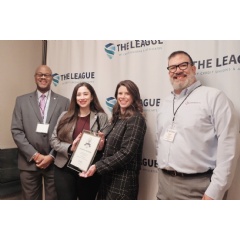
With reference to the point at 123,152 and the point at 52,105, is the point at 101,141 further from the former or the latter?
the point at 52,105

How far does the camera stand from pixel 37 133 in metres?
2.15

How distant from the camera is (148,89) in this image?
2.08 metres

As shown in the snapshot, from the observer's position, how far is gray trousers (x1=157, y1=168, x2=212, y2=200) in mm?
1483

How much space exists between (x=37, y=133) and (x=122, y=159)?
35.3 inches

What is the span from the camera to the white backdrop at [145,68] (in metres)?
1.69

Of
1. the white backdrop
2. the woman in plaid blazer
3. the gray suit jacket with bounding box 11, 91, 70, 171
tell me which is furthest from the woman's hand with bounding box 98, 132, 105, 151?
Result: the gray suit jacket with bounding box 11, 91, 70, 171

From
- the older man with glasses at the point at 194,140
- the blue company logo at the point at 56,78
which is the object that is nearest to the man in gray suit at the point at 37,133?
the blue company logo at the point at 56,78

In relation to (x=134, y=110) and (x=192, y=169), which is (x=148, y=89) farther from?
(x=192, y=169)

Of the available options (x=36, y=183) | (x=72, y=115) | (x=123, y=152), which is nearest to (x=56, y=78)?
(x=72, y=115)

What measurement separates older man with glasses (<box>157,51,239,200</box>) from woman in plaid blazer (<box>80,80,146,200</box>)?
0.62 ft

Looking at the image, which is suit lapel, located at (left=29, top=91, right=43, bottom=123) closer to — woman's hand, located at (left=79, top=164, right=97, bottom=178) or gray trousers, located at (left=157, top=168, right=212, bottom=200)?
woman's hand, located at (left=79, top=164, right=97, bottom=178)
